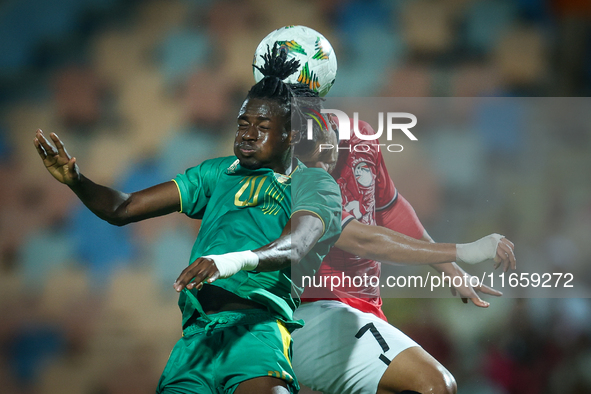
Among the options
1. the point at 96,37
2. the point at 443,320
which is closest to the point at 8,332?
the point at 96,37

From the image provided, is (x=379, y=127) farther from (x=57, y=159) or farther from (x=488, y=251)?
(x=57, y=159)

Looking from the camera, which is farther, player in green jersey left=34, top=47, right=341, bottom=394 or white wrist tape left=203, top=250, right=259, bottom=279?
player in green jersey left=34, top=47, right=341, bottom=394

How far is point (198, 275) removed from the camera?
1.23 metres

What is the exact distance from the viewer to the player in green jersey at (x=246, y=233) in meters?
1.42

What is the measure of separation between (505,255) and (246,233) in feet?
2.78

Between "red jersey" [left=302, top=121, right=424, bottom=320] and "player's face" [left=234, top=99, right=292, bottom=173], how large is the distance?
0.36 metres

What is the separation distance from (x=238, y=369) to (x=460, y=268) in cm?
89

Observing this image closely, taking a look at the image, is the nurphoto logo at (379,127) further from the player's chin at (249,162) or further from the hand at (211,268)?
the hand at (211,268)

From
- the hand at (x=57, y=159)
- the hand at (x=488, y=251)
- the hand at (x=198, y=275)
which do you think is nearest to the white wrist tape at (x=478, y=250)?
the hand at (x=488, y=251)

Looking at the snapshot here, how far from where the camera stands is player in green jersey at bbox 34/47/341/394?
1.42 meters

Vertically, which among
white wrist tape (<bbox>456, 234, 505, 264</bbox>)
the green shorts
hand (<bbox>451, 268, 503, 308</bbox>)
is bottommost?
the green shorts

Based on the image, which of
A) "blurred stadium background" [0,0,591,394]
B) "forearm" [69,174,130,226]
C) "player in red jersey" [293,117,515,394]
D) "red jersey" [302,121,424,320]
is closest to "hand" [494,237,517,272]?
"player in red jersey" [293,117,515,394]

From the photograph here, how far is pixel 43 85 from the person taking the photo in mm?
2686

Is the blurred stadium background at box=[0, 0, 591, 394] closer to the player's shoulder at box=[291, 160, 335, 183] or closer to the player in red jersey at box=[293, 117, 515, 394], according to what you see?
the player in red jersey at box=[293, 117, 515, 394]
